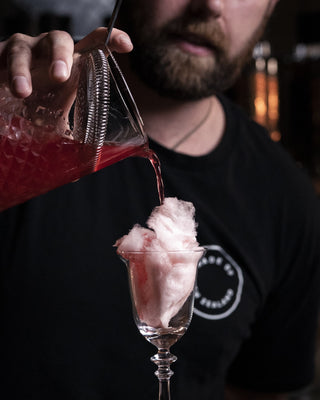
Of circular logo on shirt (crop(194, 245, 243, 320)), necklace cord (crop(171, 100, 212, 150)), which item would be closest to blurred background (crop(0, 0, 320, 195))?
necklace cord (crop(171, 100, 212, 150))

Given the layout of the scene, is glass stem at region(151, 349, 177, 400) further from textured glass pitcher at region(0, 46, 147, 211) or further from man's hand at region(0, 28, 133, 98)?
man's hand at region(0, 28, 133, 98)

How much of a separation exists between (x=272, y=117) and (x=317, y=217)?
335cm

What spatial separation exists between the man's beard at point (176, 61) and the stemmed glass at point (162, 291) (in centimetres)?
78

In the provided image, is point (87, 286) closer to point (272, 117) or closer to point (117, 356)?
point (117, 356)

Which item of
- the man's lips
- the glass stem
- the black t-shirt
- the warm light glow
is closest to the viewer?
the glass stem

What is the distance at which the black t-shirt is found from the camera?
133cm

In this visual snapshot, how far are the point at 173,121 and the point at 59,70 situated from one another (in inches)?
31.6

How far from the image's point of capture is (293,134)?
19.0 ft

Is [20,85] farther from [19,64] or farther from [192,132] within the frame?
[192,132]

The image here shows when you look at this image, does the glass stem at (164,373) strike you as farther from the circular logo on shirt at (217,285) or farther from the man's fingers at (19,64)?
the circular logo on shirt at (217,285)

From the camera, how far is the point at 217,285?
56.9 inches

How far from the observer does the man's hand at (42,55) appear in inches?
32.3

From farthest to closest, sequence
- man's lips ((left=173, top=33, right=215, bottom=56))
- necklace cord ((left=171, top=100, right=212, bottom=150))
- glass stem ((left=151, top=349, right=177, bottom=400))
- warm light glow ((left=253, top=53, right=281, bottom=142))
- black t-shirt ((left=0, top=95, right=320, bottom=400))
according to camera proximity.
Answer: warm light glow ((left=253, top=53, right=281, bottom=142)) → necklace cord ((left=171, top=100, right=212, bottom=150)) → man's lips ((left=173, top=33, right=215, bottom=56)) → black t-shirt ((left=0, top=95, right=320, bottom=400)) → glass stem ((left=151, top=349, right=177, bottom=400))

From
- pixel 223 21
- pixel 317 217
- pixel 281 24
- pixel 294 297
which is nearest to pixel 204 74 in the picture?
pixel 223 21
